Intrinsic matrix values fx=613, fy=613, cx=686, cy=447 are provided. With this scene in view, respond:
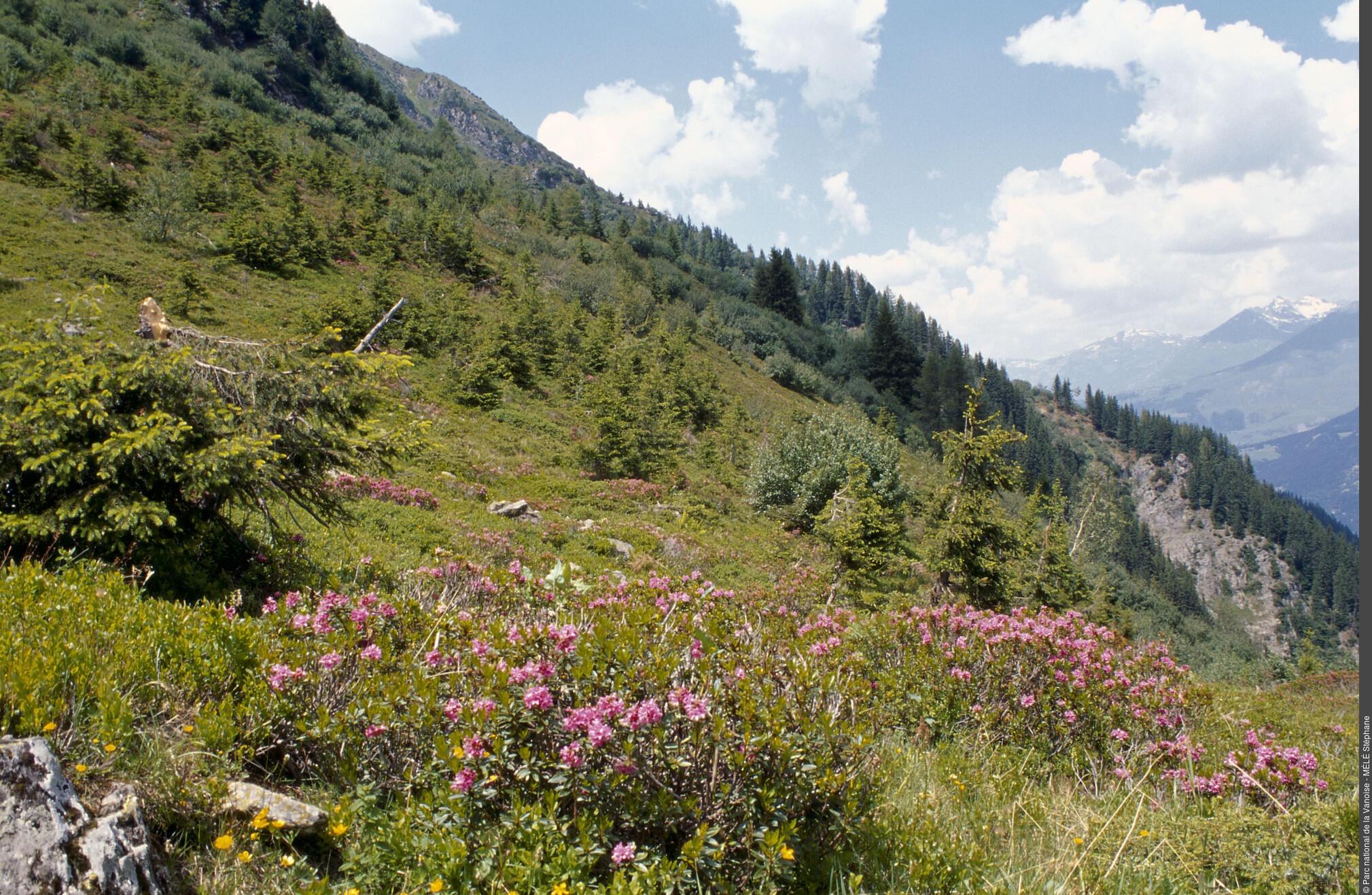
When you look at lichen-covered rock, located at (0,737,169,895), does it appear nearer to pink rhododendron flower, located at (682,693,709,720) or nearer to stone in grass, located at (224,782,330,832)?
stone in grass, located at (224,782,330,832)

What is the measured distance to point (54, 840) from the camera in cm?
181

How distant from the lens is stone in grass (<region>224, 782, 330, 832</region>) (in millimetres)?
2369

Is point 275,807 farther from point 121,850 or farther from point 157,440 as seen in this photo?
point 157,440

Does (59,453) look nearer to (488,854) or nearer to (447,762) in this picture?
(447,762)

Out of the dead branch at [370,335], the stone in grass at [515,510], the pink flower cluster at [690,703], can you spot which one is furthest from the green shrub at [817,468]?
the pink flower cluster at [690,703]

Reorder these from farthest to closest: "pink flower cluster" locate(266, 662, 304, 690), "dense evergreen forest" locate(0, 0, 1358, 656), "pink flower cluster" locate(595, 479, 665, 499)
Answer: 1. "dense evergreen forest" locate(0, 0, 1358, 656)
2. "pink flower cluster" locate(595, 479, 665, 499)
3. "pink flower cluster" locate(266, 662, 304, 690)

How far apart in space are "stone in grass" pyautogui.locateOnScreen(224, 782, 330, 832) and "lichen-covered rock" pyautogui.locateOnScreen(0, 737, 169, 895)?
36 cm

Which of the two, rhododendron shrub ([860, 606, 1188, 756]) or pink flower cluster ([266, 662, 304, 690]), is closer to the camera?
pink flower cluster ([266, 662, 304, 690])

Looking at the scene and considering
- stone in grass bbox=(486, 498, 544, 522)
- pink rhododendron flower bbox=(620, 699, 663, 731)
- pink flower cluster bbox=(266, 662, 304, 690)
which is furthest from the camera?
stone in grass bbox=(486, 498, 544, 522)

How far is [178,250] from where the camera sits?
2466 cm

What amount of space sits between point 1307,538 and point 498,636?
165 m

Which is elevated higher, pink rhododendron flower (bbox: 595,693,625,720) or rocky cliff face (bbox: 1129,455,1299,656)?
rocky cliff face (bbox: 1129,455,1299,656)

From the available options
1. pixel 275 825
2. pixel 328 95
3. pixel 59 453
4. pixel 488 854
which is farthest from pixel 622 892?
pixel 328 95

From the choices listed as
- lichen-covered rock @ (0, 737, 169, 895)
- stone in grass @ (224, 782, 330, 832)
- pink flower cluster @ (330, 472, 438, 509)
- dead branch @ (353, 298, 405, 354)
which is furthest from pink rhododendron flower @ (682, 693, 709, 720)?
pink flower cluster @ (330, 472, 438, 509)
